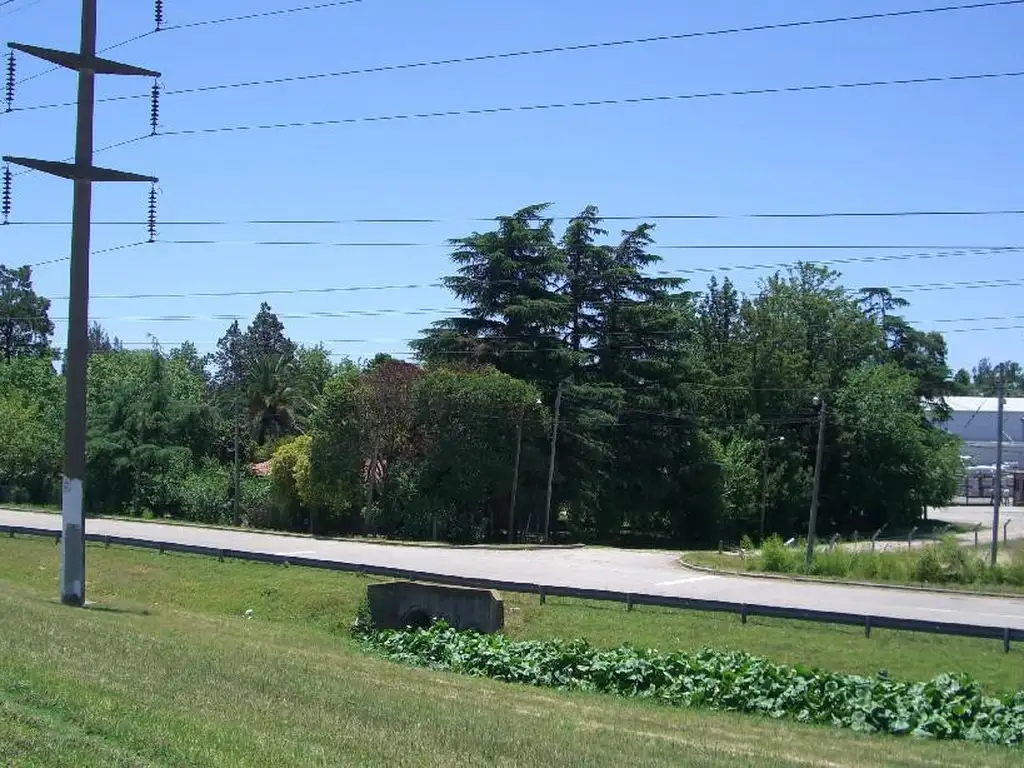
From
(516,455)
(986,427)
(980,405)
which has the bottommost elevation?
(516,455)

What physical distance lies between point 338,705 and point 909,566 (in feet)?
93.6

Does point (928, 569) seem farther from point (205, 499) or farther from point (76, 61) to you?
point (205, 499)

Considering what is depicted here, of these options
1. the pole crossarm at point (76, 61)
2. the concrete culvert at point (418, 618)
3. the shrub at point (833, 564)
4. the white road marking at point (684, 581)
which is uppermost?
the pole crossarm at point (76, 61)

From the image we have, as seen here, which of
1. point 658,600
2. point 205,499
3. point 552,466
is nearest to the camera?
point 658,600

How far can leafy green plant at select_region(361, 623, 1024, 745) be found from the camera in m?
16.8

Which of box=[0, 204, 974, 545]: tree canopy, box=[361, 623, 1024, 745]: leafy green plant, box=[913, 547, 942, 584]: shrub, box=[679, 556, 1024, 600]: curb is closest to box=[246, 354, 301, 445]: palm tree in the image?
box=[0, 204, 974, 545]: tree canopy

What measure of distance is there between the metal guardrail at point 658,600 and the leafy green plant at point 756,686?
4.98 metres

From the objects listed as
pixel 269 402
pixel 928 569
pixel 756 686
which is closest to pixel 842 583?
pixel 928 569

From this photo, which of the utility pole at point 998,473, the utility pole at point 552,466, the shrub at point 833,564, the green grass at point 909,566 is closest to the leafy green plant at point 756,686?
the green grass at point 909,566

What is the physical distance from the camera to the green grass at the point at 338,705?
8719mm

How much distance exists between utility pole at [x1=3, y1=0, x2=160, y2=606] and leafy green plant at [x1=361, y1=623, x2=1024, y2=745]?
715 cm

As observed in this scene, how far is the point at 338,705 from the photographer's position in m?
11.5

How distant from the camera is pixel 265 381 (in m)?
76.3

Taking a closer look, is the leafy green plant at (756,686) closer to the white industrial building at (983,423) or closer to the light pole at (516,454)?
the light pole at (516,454)
